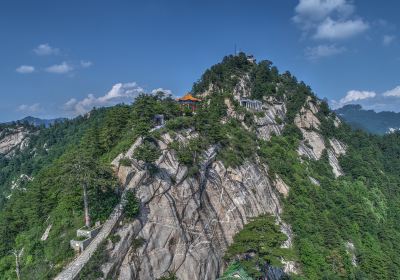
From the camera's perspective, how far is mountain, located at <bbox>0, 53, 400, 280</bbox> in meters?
29.0

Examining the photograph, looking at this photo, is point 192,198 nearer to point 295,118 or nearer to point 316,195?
point 316,195

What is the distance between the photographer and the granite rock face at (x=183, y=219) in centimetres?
2919

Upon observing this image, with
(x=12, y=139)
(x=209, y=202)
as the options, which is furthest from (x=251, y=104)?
(x=12, y=139)

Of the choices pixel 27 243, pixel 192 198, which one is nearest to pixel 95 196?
pixel 27 243

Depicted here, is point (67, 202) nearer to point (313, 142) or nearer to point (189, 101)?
point (189, 101)

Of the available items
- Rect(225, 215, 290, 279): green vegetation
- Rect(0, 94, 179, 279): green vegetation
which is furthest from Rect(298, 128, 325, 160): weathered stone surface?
Rect(225, 215, 290, 279): green vegetation

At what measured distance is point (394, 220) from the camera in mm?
73000

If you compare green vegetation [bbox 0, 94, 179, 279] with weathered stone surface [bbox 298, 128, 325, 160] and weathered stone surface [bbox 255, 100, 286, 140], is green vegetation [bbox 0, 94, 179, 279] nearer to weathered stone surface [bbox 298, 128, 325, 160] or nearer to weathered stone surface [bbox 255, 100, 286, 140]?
weathered stone surface [bbox 255, 100, 286, 140]

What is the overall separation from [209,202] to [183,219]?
246 inches

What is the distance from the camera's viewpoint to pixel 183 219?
35.5 meters

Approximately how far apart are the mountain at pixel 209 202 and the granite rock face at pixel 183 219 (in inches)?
5.3

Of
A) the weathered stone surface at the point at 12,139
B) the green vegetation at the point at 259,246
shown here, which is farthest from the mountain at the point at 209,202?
the weathered stone surface at the point at 12,139

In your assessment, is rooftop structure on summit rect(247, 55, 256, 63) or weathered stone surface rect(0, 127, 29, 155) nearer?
rooftop structure on summit rect(247, 55, 256, 63)

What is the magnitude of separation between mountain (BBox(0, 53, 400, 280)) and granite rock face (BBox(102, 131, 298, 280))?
134 millimetres
